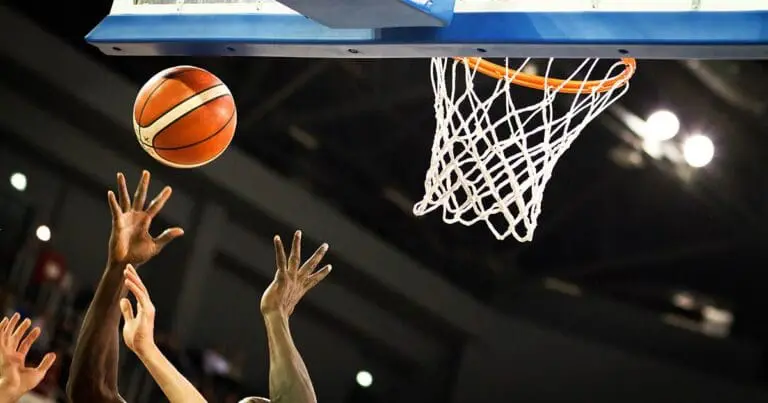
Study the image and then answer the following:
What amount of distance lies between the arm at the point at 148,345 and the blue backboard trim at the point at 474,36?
76 centimetres

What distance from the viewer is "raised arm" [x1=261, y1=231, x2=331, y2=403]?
115 inches

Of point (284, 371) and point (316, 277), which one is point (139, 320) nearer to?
point (284, 371)

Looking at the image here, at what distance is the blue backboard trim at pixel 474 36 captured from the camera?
8.21ft

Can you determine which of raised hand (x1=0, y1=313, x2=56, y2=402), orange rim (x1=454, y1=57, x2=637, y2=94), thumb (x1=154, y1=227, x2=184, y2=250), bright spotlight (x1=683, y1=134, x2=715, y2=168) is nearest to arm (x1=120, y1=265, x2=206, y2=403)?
thumb (x1=154, y1=227, x2=184, y2=250)

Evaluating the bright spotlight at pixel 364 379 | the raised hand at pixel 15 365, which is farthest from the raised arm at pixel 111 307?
the bright spotlight at pixel 364 379

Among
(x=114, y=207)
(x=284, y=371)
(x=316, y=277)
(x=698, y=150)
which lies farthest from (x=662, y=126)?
(x=114, y=207)

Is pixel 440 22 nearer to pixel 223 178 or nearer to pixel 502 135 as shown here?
pixel 502 135

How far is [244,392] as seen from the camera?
20.5ft

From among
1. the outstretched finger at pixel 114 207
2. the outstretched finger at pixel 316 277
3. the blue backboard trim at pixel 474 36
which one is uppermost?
the blue backboard trim at pixel 474 36

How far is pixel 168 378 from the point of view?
112 inches

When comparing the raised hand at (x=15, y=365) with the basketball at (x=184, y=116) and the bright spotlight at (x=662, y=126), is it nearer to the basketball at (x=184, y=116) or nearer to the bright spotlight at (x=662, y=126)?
the basketball at (x=184, y=116)

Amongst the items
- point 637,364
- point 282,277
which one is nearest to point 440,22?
point 282,277

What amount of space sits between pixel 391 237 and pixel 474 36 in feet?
12.8

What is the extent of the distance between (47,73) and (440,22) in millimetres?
4488
